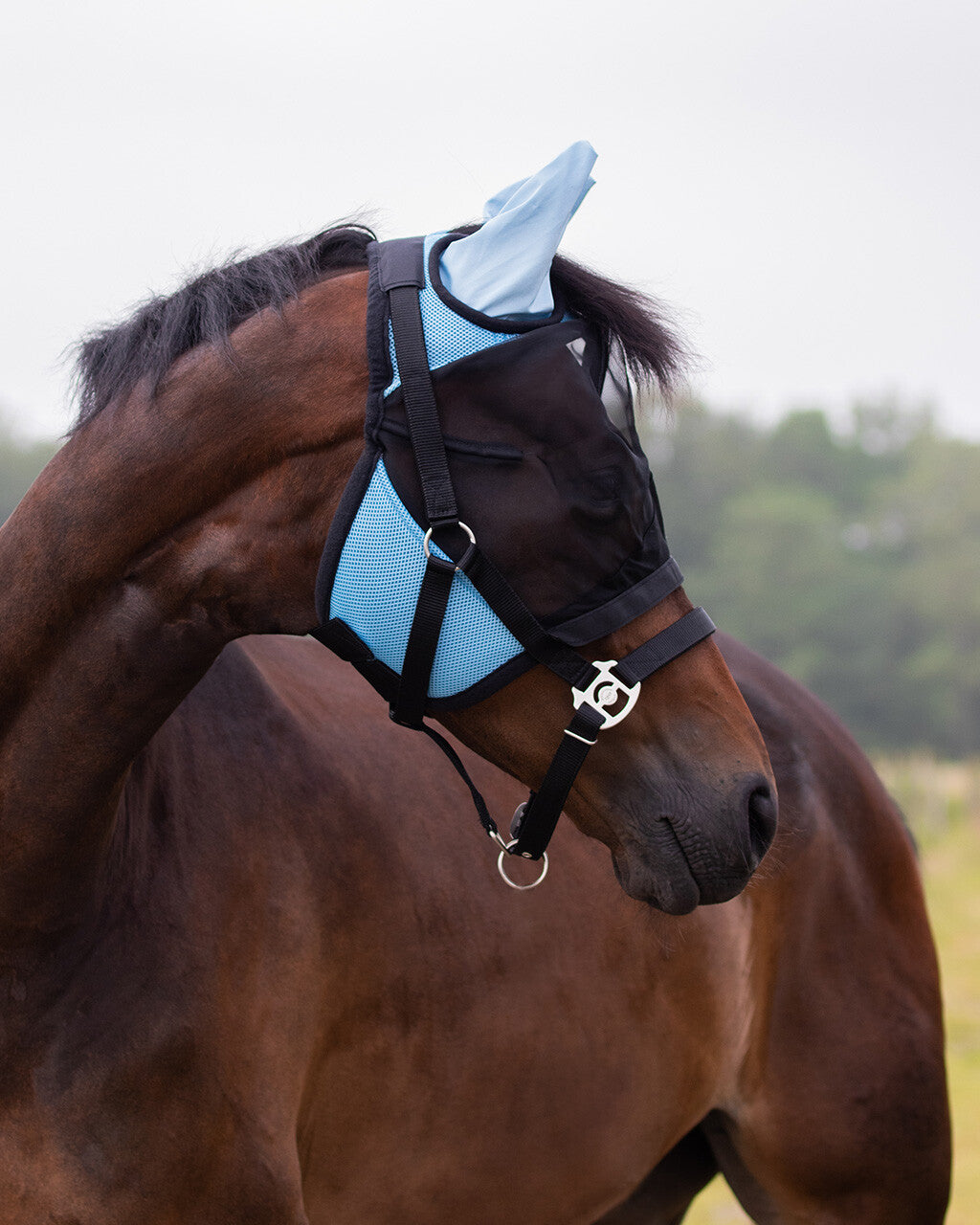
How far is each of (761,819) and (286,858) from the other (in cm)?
96

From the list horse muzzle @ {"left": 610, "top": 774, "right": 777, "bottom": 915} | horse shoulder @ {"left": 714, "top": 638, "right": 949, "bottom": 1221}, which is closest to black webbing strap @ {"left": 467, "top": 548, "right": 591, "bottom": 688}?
horse muzzle @ {"left": 610, "top": 774, "right": 777, "bottom": 915}

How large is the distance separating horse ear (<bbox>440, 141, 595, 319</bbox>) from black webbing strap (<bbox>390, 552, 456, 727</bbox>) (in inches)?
16.6

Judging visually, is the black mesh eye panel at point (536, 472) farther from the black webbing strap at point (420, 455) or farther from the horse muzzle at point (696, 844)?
the horse muzzle at point (696, 844)

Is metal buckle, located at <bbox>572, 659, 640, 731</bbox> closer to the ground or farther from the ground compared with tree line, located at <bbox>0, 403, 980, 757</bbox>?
farther from the ground

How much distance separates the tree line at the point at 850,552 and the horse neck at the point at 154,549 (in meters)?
44.2

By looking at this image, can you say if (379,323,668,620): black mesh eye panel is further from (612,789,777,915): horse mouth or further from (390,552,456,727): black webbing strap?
(612,789,777,915): horse mouth

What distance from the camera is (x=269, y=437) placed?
1864mm

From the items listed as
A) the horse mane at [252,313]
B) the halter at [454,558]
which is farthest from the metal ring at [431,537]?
the horse mane at [252,313]

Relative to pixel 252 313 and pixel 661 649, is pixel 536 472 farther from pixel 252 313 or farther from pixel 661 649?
pixel 252 313

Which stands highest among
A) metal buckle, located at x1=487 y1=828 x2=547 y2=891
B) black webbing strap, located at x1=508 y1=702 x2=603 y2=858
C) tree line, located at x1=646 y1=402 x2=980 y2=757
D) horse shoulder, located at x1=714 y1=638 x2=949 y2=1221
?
black webbing strap, located at x1=508 y1=702 x2=603 y2=858

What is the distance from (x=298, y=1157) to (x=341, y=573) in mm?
1266

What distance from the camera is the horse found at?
1.87m

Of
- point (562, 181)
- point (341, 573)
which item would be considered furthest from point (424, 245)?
point (341, 573)

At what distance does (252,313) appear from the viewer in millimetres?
1947
